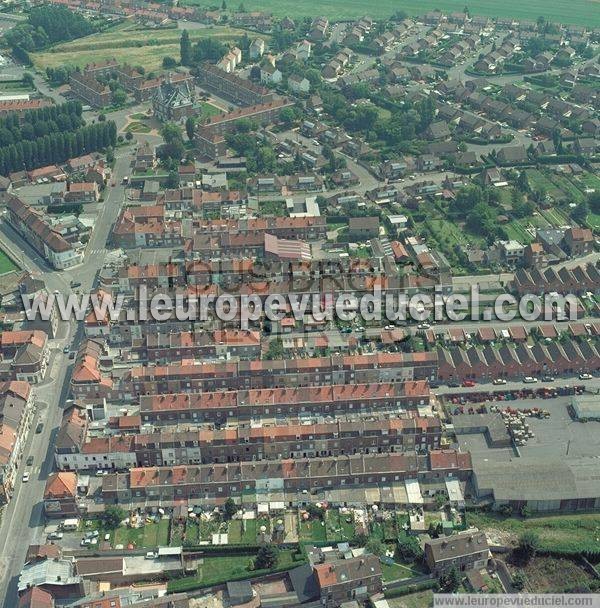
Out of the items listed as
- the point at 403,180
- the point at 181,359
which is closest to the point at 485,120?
the point at 403,180

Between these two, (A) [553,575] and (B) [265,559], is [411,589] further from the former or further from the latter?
(B) [265,559]

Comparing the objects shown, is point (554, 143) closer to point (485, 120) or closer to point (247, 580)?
point (485, 120)

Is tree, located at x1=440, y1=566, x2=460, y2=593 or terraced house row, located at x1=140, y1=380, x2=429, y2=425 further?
terraced house row, located at x1=140, y1=380, x2=429, y2=425

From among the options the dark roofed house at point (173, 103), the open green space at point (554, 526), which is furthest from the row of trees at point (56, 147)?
the open green space at point (554, 526)

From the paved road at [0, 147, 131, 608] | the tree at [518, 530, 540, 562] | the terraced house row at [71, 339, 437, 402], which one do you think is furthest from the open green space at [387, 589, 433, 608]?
the paved road at [0, 147, 131, 608]

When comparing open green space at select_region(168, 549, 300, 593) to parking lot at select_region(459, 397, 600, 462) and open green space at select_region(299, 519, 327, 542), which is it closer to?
open green space at select_region(299, 519, 327, 542)

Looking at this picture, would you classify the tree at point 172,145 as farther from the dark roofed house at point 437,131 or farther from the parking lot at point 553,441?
the parking lot at point 553,441
